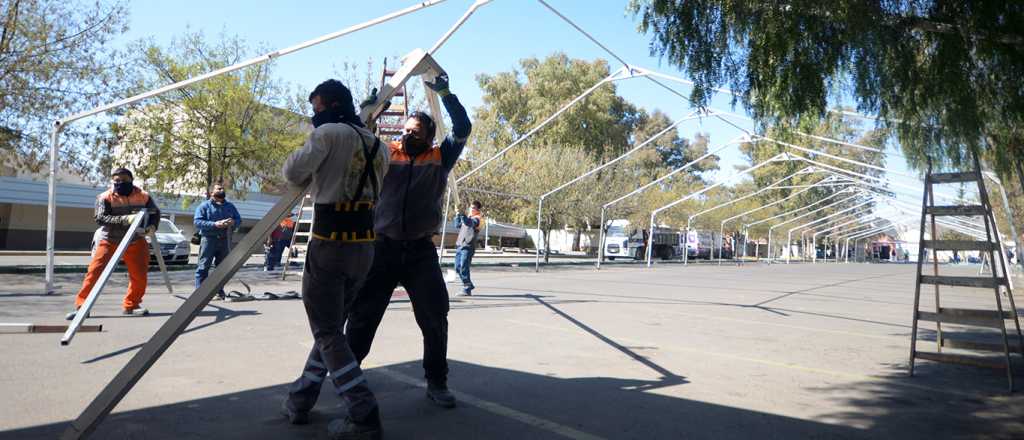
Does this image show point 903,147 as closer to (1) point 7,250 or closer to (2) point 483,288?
(2) point 483,288

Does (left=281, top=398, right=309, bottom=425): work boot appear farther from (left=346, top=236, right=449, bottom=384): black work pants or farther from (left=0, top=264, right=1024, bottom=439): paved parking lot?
(left=346, top=236, right=449, bottom=384): black work pants

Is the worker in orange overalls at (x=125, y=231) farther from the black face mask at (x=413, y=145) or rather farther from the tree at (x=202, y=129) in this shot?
the tree at (x=202, y=129)

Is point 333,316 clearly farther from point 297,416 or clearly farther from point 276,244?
point 276,244

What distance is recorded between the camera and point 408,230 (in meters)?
4.20

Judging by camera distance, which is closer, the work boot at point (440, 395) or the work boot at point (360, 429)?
the work boot at point (360, 429)

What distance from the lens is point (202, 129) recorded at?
20.2 m

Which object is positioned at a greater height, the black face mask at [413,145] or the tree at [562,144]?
the tree at [562,144]

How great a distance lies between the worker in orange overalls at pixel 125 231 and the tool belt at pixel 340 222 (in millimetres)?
4942

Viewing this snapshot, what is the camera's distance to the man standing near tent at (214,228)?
952cm

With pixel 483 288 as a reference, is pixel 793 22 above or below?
above

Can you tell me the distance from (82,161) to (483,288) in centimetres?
1040

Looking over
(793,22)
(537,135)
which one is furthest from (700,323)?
(537,135)

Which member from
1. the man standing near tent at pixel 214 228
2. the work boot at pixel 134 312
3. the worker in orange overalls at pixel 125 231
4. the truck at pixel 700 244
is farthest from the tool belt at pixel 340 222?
the truck at pixel 700 244

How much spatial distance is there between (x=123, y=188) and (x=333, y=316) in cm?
570
